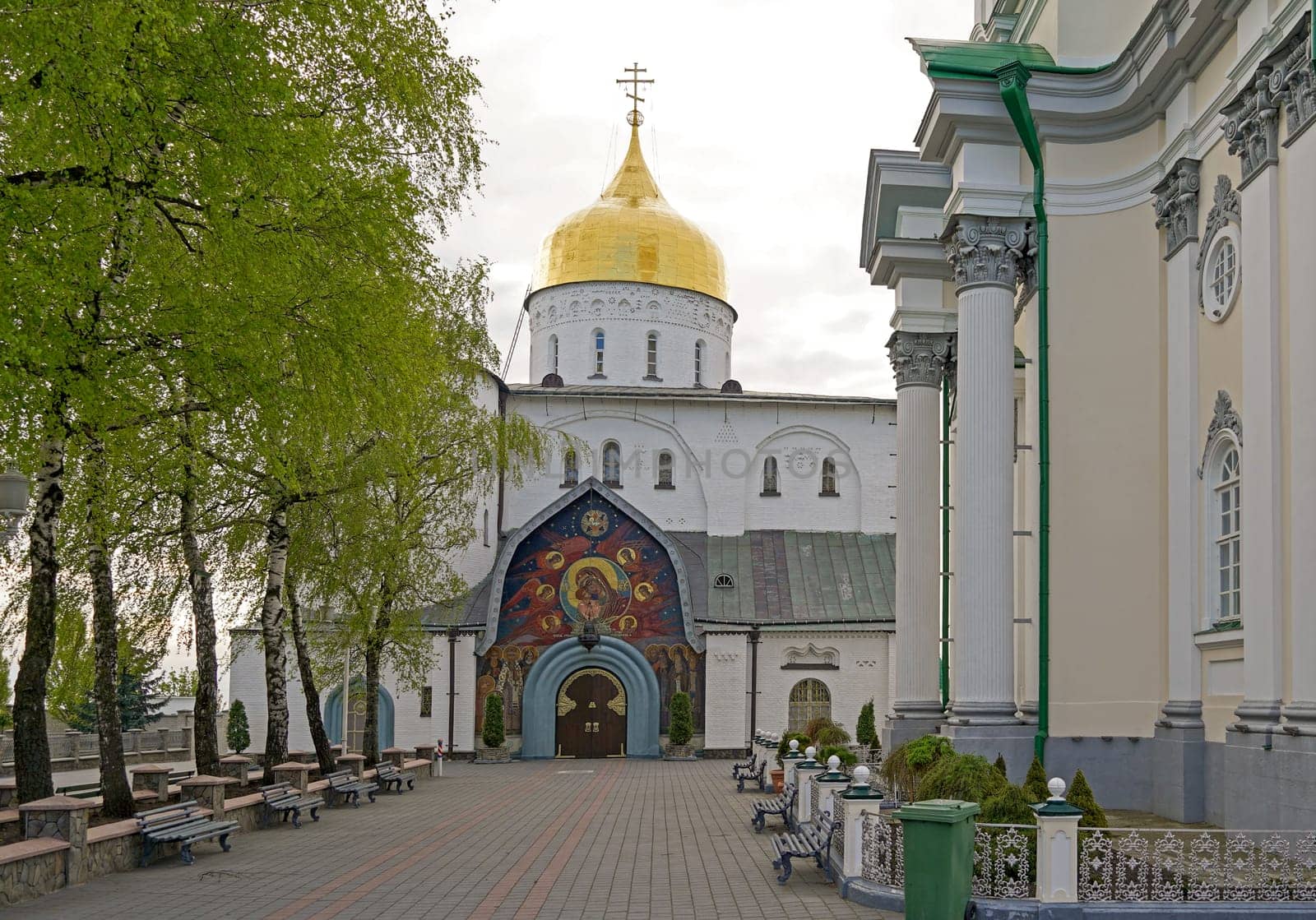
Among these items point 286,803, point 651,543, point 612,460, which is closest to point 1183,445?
point 286,803

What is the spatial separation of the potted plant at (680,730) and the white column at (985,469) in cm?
2121

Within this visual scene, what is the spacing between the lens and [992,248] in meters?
17.1

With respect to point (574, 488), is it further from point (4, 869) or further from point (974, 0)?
point (4, 869)

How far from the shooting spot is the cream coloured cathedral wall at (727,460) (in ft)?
143

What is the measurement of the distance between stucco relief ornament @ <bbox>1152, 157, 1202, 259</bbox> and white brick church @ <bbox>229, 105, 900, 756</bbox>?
63.6 feet

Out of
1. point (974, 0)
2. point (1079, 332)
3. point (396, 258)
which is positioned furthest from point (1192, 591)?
point (974, 0)

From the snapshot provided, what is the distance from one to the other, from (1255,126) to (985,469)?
4893mm

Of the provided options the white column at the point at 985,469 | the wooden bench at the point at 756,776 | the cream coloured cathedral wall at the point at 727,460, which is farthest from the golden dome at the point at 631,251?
the white column at the point at 985,469

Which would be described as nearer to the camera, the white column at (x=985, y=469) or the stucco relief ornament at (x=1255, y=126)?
the stucco relief ornament at (x=1255, y=126)

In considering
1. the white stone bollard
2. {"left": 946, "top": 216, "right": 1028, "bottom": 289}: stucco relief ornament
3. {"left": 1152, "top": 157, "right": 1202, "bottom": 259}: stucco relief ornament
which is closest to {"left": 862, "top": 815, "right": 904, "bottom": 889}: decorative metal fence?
the white stone bollard

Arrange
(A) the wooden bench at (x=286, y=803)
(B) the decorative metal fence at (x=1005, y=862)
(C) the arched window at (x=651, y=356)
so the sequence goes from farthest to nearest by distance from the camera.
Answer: (C) the arched window at (x=651, y=356) → (A) the wooden bench at (x=286, y=803) → (B) the decorative metal fence at (x=1005, y=862)

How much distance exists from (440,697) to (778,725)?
9.15m

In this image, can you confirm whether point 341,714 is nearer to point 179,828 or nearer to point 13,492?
point 179,828

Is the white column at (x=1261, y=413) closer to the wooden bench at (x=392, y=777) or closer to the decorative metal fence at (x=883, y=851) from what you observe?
the decorative metal fence at (x=883, y=851)
